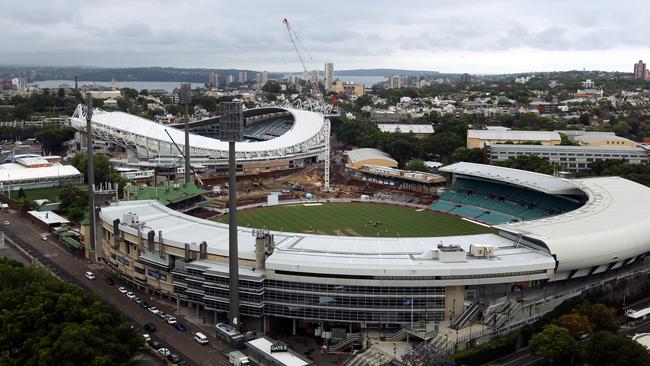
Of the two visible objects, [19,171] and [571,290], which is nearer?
[571,290]

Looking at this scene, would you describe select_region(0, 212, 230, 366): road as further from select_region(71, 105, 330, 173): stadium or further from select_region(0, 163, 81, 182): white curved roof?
select_region(71, 105, 330, 173): stadium

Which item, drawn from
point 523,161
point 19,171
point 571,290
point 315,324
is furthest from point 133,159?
point 571,290

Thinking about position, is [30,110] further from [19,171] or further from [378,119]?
[378,119]

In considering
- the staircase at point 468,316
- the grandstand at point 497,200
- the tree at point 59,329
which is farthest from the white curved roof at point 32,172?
the staircase at point 468,316

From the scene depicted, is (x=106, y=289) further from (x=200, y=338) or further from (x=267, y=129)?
(x=267, y=129)

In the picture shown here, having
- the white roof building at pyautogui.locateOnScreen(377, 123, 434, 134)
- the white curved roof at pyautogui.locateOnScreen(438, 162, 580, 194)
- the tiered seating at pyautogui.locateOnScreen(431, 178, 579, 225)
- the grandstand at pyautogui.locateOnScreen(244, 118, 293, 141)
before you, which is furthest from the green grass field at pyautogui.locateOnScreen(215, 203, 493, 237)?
the grandstand at pyautogui.locateOnScreen(244, 118, 293, 141)

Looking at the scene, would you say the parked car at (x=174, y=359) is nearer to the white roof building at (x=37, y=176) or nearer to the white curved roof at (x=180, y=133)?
the white roof building at (x=37, y=176)

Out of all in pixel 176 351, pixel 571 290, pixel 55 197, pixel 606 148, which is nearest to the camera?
pixel 176 351
